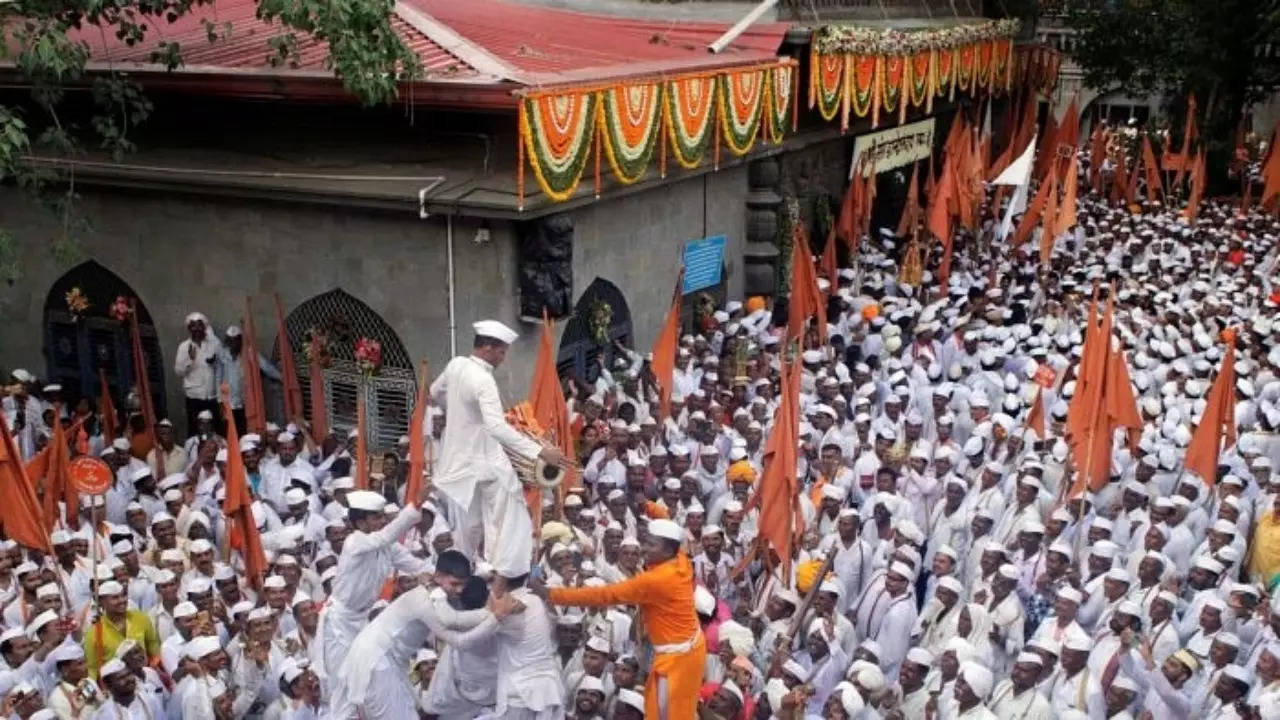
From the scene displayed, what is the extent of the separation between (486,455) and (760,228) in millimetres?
9646

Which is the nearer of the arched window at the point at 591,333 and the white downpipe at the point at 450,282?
the white downpipe at the point at 450,282

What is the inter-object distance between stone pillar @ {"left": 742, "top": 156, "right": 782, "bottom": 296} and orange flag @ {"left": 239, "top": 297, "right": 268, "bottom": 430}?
627 cm

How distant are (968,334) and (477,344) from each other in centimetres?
751

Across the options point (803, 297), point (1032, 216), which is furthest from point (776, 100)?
point (1032, 216)

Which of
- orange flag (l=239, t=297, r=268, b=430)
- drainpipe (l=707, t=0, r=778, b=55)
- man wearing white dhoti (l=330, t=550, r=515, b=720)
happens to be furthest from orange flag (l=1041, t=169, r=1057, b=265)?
man wearing white dhoti (l=330, t=550, r=515, b=720)

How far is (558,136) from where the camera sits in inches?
A: 422

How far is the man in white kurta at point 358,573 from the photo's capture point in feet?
21.4

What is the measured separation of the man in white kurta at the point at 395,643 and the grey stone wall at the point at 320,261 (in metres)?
5.37

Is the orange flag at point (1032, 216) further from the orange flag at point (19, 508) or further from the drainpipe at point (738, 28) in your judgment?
the orange flag at point (19, 508)

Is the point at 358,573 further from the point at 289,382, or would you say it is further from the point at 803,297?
the point at 803,297

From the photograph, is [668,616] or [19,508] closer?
[668,616]

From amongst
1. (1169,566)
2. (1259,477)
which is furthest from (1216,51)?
(1169,566)

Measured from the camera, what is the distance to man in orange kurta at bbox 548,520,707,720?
21.2ft

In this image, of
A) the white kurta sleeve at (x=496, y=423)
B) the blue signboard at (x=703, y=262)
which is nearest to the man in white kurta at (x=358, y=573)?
A: the white kurta sleeve at (x=496, y=423)
